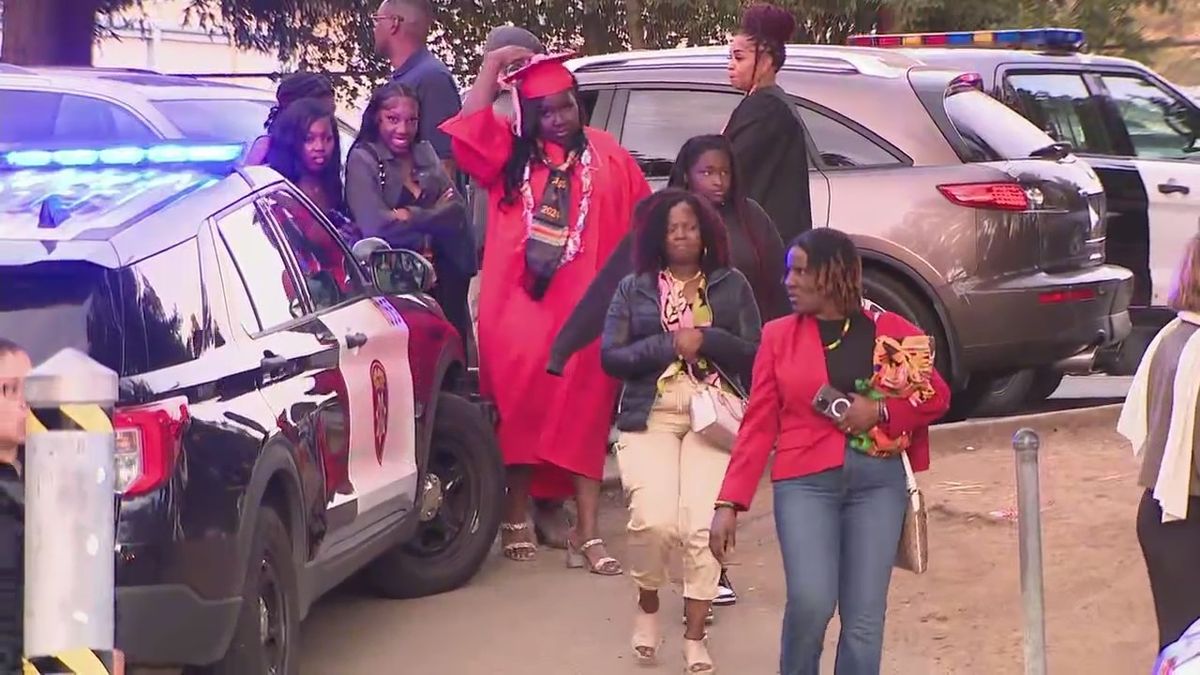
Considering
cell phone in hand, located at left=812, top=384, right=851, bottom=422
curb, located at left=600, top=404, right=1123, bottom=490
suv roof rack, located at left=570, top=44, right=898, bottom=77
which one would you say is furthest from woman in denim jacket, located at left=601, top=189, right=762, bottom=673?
suv roof rack, located at left=570, top=44, right=898, bottom=77

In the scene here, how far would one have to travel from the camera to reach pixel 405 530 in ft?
22.8

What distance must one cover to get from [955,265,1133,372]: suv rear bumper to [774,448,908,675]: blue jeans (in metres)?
4.29

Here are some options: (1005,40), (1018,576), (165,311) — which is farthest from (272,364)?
(1005,40)

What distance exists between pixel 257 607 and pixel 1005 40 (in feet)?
25.6

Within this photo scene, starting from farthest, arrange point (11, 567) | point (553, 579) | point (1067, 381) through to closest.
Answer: point (1067, 381)
point (553, 579)
point (11, 567)

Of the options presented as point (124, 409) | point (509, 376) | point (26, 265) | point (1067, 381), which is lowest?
point (1067, 381)

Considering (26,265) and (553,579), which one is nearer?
(26,265)

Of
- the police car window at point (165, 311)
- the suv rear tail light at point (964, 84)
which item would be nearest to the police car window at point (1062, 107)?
the suv rear tail light at point (964, 84)

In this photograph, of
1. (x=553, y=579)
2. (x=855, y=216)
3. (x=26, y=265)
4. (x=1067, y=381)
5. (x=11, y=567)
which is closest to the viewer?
(x=11, y=567)

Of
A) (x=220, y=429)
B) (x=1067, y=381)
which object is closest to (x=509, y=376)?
(x=220, y=429)

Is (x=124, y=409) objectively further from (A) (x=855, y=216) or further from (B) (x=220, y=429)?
(A) (x=855, y=216)

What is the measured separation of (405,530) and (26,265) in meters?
2.41

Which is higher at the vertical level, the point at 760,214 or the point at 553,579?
the point at 760,214

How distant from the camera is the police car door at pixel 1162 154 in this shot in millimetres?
11617
